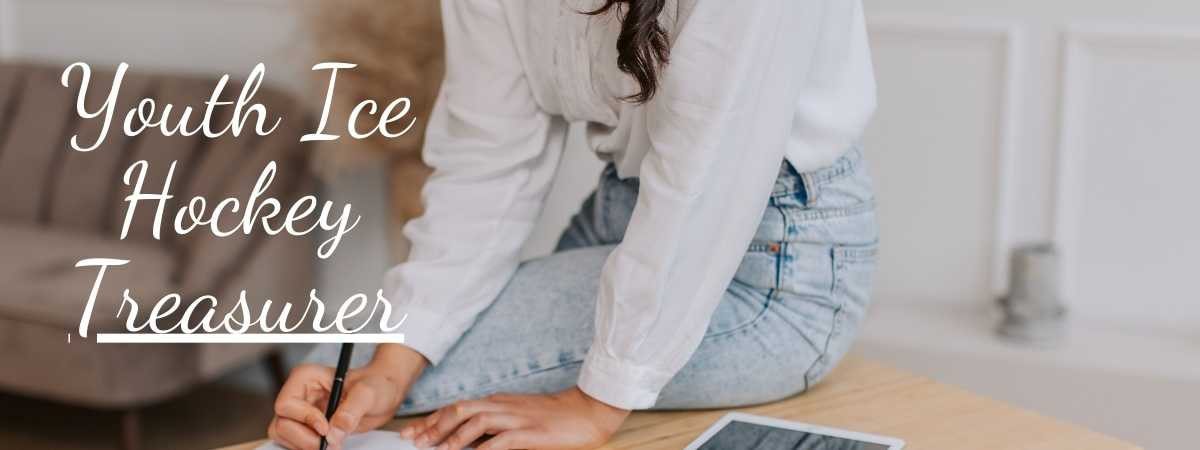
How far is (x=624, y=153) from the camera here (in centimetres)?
140

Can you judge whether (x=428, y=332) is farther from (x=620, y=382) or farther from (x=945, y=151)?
(x=945, y=151)

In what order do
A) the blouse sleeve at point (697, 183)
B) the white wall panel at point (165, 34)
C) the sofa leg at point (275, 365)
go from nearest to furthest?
1. the blouse sleeve at point (697, 183)
2. the sofa leg at point (275, 365)
3. the white wall panel at point (165, 34)

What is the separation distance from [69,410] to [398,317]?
196 cm

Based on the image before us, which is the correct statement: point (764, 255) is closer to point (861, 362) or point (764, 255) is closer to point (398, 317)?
point (861, 362)

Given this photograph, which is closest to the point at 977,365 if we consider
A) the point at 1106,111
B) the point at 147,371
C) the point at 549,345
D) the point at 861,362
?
the point at 1106,111

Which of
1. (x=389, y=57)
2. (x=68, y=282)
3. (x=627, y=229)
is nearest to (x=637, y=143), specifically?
(x=627, y=229)

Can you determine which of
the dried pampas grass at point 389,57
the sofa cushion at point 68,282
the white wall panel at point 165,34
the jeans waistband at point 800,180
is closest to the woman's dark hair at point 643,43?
the jeans waistband at point 800,180

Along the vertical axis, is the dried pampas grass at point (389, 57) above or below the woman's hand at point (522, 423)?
above

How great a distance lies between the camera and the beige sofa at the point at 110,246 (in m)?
2.52

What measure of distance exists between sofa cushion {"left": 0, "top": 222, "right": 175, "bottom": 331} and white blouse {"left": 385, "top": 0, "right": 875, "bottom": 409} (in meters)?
1.27

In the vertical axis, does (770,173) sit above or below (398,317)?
above

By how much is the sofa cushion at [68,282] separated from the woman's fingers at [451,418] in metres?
1.46

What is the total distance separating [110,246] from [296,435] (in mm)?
1813

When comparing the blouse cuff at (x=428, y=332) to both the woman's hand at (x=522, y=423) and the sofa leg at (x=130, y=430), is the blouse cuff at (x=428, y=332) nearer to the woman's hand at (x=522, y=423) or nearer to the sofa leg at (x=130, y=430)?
the woman's hand at (x=522, y=423)
